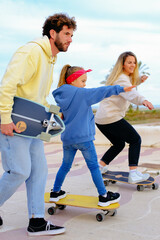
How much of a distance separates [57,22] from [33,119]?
0.84 meters

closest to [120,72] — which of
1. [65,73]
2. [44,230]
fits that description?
[65,73]

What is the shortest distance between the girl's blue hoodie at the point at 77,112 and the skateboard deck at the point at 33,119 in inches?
23.5

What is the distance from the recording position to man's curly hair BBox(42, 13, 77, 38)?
117 inches

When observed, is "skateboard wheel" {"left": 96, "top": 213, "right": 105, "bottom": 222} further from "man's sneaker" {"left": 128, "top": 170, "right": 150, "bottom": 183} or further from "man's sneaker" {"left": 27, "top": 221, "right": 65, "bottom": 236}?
"man's sneaker" {"left": 128, "top": 170, "right": 150, "bottom": 183}

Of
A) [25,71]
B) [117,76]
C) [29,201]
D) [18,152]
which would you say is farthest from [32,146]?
[117,76]

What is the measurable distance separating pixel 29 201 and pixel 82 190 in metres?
1.56

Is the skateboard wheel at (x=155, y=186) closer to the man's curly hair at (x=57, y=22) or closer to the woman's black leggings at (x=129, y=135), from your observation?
the woman's black leggings at (x=129, y=135)

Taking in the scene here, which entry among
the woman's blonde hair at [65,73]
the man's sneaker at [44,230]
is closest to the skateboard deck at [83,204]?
the man's sneaker at [44,230]

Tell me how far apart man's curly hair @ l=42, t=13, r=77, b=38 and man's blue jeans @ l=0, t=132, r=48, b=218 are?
949mm

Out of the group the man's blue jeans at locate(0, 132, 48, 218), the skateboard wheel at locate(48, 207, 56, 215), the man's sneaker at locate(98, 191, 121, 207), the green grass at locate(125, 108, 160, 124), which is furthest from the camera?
the green grass at locate(125, 108, 160, 124)

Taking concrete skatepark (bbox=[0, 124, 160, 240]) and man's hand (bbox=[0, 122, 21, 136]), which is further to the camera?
concrete skatepark (bbox=[0, 124, 160, 240])

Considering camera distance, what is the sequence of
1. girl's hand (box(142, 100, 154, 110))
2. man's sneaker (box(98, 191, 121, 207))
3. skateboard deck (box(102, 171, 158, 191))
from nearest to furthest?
man's sneaker (box(98, 191, 121, 207))
girl's hand (box(142, 100, 154, 110))
skateboard deck (box(102, 171, 158, 191))

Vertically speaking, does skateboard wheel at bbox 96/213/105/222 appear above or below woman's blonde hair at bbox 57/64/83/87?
below

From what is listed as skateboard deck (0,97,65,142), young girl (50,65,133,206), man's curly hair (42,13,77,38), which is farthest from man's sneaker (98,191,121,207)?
man's curly hair (42,13,77,38)
